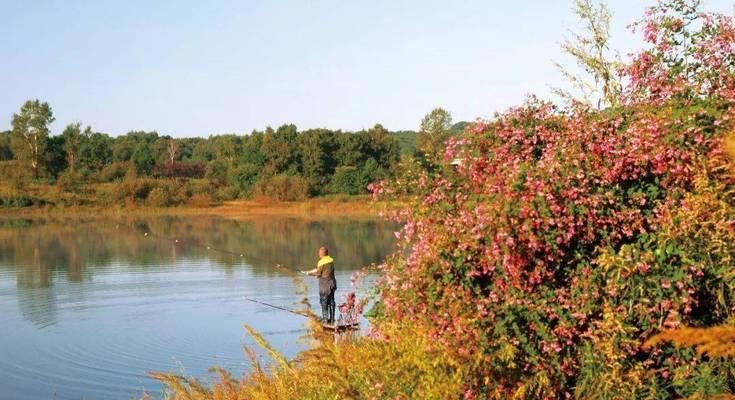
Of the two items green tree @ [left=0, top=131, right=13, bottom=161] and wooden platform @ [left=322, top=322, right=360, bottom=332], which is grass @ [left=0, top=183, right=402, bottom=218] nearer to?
green tree @ [left=0, top=131, right=13, bottom=161]

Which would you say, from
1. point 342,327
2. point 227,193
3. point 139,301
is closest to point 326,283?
point 342,327

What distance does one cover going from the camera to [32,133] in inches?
3730

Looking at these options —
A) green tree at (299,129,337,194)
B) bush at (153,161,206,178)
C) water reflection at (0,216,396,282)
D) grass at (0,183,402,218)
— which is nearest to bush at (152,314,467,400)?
water reflection at (0,216,396,282)

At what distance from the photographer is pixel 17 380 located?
67.3 ft

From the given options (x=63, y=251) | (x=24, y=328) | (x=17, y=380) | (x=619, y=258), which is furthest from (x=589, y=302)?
(x=63, y=251)

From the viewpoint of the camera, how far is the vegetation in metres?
7.96

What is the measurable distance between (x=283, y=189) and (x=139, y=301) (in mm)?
56756

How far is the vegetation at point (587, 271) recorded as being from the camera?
796 cm

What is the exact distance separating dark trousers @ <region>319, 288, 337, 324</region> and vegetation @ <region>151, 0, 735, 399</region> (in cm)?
930

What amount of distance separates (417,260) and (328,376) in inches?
63.8

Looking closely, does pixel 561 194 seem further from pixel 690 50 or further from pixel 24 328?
pixel 24 328

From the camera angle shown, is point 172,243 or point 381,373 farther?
point 172,243

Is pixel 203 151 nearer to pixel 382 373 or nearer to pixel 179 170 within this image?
pixel 179 170

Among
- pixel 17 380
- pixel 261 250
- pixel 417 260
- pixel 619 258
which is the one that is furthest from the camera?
pixel 261 250
